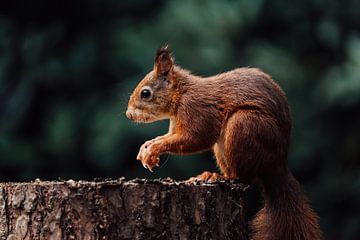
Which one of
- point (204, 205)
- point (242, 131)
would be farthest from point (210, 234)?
point (242, 131)

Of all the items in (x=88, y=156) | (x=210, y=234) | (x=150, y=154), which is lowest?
(x=210, y=234)

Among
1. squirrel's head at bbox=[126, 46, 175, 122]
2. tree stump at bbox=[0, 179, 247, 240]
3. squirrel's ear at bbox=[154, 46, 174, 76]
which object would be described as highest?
squirrel's ear at bbox=[154, 46, 174, 76]

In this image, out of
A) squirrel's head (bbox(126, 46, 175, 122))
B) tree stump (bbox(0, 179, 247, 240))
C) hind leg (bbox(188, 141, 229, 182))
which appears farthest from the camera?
squirrel's head (bbox(126, 46, 175, 122))

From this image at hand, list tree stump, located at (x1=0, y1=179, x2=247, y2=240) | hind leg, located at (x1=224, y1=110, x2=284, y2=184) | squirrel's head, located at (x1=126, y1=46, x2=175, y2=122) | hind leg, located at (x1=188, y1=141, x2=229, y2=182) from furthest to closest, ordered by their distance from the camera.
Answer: squirrel's head, located at (x1=126, y1=46, x2=175, y2=122) → hind leg, located at (x1=188, y1=141, x2=229, y2=182) → hind leg, located at (x1=224, y1=110, x2=284, y2=184) → tree stump, located at (x1=0, y1=179, x2=247, y2=240)

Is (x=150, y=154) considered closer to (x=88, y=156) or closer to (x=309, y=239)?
(x=309, y=239)

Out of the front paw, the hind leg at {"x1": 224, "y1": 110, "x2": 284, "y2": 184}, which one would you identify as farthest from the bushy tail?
the front paw

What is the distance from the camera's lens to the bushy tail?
136 inches

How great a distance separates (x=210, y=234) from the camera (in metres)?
3.01

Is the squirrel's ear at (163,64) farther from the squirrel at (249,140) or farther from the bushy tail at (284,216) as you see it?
the bushy tail at (284,216)

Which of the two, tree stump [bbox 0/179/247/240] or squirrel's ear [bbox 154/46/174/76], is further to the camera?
squirrel's ear [bbox 154/46/174/76]

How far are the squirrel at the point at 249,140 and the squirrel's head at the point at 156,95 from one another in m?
0.06

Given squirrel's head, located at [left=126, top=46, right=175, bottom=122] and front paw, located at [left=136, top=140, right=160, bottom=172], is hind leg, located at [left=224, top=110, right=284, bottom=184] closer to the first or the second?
front paw, located at [left=136, top=140, right=160, bottom=172]

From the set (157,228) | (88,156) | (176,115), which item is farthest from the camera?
(88,156)

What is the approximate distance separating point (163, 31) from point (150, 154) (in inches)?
84.8
